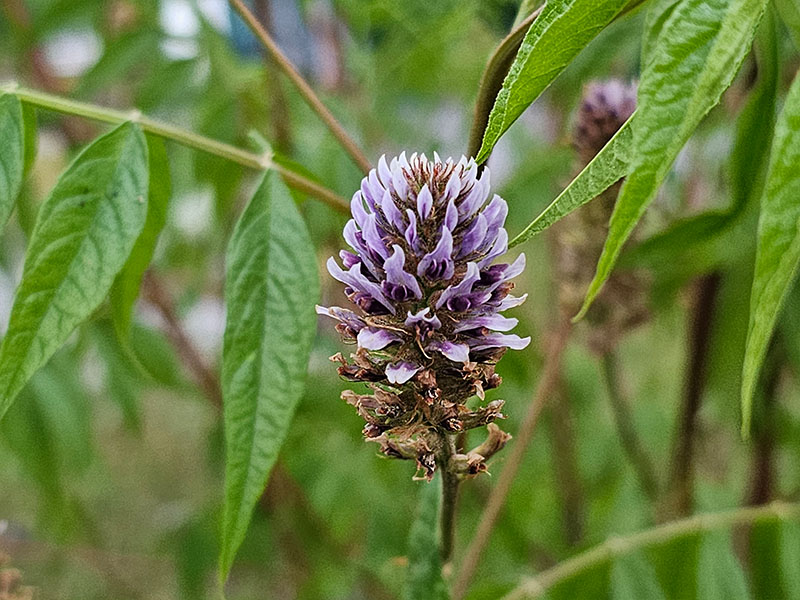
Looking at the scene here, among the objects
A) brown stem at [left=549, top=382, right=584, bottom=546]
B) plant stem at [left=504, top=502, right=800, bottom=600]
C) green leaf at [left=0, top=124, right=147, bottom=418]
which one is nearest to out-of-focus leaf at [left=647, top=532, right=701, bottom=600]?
plant stem at [left=504, top=502, right=800, bottom=600]

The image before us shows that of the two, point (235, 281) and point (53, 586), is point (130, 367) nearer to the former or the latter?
point (235, 281)

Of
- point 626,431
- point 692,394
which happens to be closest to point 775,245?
point 692,394

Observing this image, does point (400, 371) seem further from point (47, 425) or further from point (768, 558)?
point (47, 425)

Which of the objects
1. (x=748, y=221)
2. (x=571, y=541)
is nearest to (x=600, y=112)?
(x=748, y=221)

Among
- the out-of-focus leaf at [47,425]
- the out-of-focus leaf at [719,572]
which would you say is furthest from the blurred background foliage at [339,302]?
the out-of-focus leaf at [719,572]

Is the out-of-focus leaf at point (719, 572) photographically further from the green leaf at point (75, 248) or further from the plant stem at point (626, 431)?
the green leaf at point (75, 248)

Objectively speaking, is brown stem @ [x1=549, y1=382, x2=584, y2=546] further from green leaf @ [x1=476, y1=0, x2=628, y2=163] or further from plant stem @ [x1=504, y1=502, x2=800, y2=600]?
green leaf @ [x1=476, y1=0, x2=628, y2=163]
